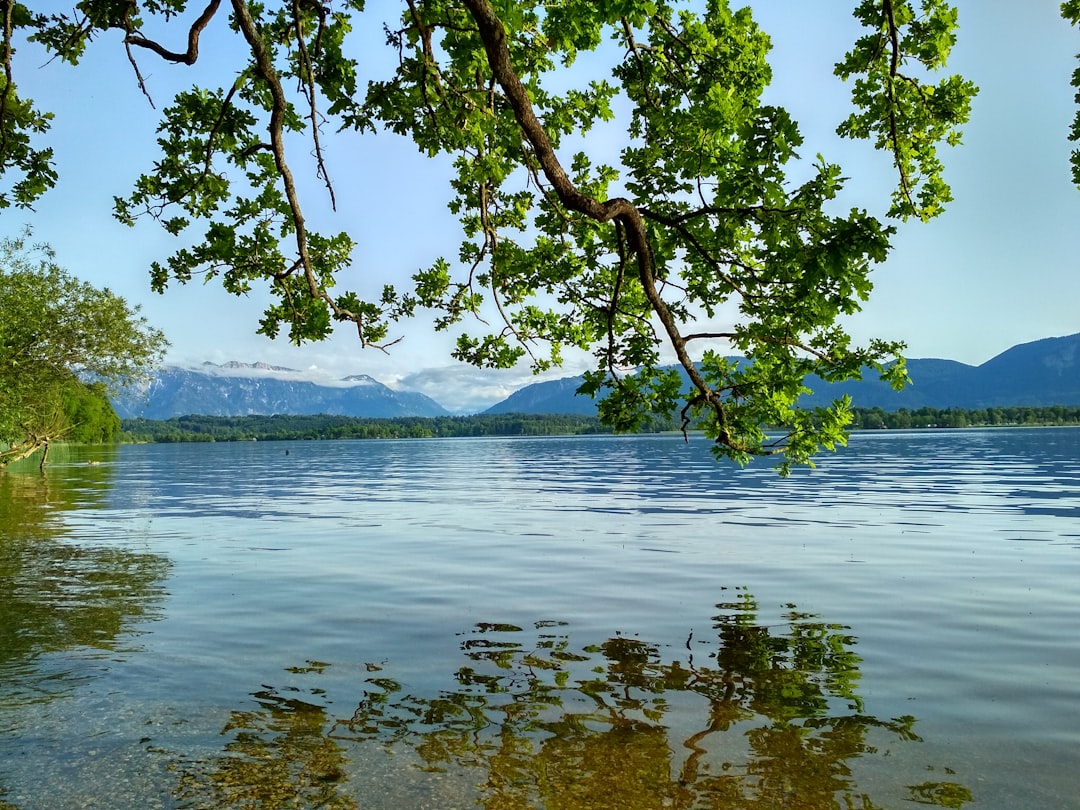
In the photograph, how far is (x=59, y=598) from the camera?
18328mm

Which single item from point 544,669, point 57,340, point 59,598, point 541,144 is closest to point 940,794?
point 544,669

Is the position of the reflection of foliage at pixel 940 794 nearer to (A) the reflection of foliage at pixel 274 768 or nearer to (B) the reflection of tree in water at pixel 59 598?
(A) the reflection of foliage at pixel 274 768

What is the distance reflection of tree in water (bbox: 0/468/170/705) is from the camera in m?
12.7

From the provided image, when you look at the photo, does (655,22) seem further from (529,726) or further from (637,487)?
(637,487)

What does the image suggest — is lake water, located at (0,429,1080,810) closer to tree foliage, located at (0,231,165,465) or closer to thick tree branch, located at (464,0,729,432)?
thick tree branch, located at (464,0,729,432)

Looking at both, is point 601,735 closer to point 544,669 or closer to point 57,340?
point 544,669

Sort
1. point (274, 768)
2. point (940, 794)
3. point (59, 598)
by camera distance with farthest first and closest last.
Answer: point (59, 598), point (274, 768), point (940, 794)

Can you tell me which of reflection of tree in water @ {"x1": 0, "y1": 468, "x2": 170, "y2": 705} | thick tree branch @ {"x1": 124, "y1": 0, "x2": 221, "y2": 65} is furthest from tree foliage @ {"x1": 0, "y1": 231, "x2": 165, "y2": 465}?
thick tree branch @ {"x1": 124, "y1": 0, "x2": 221, "y2": 65}

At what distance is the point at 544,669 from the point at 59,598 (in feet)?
39.4

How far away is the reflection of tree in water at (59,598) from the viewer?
12703mm

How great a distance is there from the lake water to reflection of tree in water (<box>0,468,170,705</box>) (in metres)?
0.10

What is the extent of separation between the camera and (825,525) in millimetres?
33125

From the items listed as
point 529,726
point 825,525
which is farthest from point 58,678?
point 825,525

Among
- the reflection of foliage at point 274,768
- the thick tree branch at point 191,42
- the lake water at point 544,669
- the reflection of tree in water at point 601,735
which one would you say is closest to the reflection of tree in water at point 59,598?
the lake water at point 544,669
